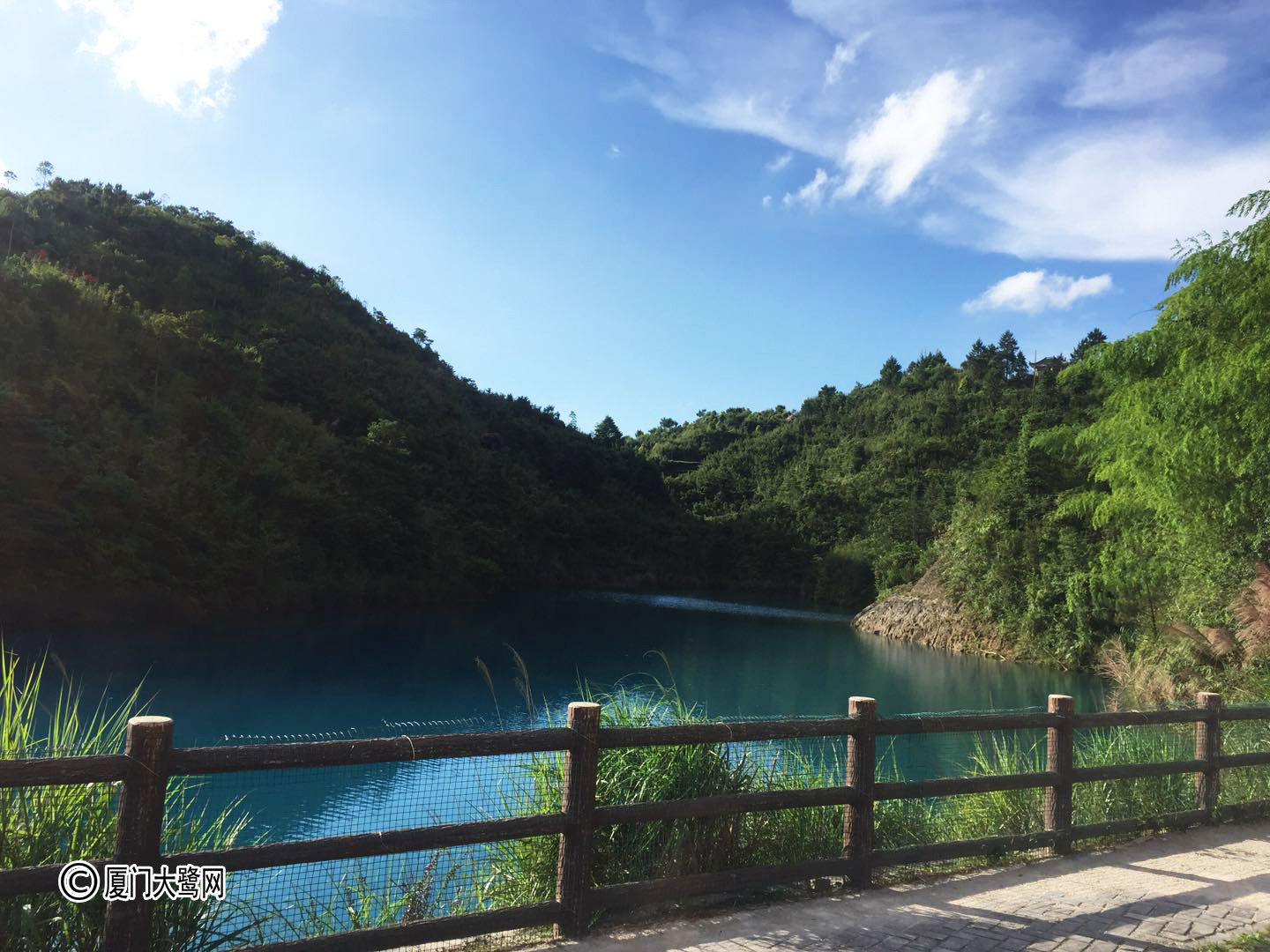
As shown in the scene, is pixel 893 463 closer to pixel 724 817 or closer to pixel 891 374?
Result: pixel 891 374

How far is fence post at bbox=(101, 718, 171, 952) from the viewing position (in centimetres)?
274

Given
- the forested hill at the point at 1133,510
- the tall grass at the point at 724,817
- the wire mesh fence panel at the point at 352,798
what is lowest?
the wire mesh fence panel at the point at 352,798

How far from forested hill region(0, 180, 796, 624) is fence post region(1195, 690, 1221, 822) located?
2255 centimetres

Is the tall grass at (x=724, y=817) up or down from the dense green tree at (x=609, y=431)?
down

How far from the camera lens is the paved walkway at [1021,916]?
350cm

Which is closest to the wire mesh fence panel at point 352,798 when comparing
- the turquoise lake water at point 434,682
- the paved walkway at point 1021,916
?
the turquoise lake water at point 434,682

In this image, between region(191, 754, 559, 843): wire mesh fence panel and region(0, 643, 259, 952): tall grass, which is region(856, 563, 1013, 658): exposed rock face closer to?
region(191, 754, 559, 843): wire mesh fence panel

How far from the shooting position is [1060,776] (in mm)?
4992

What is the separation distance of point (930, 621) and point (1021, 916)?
25.8 m

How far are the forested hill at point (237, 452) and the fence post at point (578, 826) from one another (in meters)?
21.1

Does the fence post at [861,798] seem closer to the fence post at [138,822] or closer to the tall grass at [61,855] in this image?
the tall grass at [61,855]

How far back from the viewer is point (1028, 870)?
4699 millimetres

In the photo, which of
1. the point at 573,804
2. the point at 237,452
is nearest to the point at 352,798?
Answer: the point at 573,804

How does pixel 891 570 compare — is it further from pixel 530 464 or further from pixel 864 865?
pixel 864 865
